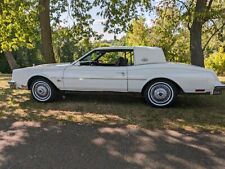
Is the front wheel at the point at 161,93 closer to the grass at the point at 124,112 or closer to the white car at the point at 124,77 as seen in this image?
the white car at the point at 124,77

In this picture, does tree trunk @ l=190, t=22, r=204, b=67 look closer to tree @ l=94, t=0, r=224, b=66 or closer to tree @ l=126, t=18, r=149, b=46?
tree @ l=94, t=0, r=224, b=66

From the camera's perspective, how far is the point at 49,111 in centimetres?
752

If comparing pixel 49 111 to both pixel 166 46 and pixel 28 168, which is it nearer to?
pixel 28 168

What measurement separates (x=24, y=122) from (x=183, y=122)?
9.74 ft

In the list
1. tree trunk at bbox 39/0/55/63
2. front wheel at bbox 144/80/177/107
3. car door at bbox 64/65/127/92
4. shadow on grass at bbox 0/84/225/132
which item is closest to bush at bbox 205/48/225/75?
shadow on grass at bbox 0/84/225/132

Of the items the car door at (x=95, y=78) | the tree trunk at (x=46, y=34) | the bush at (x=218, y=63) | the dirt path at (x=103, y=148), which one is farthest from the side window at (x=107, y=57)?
the bush at (x=218, y=63)

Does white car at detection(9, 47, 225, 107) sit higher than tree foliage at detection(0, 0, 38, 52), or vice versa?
tree foliage at detection(0, 0, 38, 52)

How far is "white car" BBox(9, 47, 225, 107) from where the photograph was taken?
24.8 ft

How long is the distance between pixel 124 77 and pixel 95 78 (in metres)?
0.68

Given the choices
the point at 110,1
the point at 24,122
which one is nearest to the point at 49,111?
the point at 24,122

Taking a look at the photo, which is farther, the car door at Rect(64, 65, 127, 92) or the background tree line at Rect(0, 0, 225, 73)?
the background tree line at Rect(0, 0, 225, 73)

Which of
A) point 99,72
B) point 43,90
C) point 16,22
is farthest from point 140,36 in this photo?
point 99,72

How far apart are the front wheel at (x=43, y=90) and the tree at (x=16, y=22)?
10.6 feet

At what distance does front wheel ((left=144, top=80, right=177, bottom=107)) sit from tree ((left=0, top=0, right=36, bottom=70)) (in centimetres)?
517
